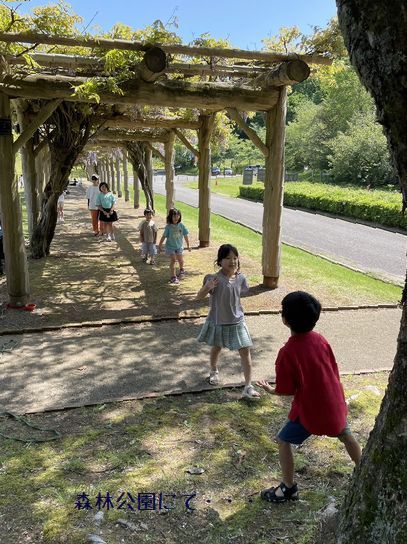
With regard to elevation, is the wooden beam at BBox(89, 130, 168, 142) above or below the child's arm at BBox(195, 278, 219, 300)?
above

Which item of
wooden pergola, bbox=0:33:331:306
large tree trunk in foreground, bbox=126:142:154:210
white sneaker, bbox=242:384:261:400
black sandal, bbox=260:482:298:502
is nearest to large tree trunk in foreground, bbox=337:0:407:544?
black sandal, bbox=260:482:298:502

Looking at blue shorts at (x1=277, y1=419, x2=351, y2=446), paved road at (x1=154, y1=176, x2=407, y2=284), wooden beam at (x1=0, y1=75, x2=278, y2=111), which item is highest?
wooden beam at (x1=0, y1=75, x2=278, y2=111)

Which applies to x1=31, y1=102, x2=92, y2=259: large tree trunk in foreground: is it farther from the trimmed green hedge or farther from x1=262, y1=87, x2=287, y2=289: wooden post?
the trimmed green hedge

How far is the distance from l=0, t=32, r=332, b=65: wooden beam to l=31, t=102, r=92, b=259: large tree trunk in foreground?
388 centimetres

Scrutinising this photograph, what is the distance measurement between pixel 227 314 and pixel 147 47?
3.93 meters

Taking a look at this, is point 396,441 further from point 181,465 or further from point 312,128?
point 312,128

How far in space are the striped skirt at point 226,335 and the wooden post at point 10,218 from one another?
394 cm

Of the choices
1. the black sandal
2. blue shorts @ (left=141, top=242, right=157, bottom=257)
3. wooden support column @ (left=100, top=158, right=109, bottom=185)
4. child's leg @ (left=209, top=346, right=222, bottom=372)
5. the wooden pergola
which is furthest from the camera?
wooden support column @ (left=100, top=158, right=109, bottom=185)

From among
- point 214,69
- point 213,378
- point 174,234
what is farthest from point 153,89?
point 213,378

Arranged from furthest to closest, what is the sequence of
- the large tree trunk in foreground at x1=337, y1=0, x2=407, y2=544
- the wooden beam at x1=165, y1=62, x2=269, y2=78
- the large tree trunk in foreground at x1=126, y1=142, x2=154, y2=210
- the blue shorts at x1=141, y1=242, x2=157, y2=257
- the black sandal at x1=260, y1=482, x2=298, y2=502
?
the large tree trunk in foreground at x1=126, y1=142, x2=154, y2=210 → the blue shorts at x1=141, y1=242, x2=157, y2=257 → the wooden beam at x1=165, y1=62, x2=269, y2=78 → the black sandal at x1=260, y1=482, x2=298, y2=502 → the large tree trunk in foreground at x1=337, y1=0, x2=407, y2=544

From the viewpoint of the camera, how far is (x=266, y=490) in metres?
3.04

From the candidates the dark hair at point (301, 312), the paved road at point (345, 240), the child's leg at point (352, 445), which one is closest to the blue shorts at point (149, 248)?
the paved road at point (345, 240)

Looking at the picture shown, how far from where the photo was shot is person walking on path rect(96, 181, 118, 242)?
493 inches

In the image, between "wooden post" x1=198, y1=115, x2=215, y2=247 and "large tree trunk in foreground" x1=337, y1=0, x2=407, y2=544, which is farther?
"wooden post" x1=198, y1=115, x2=215, y2=247
